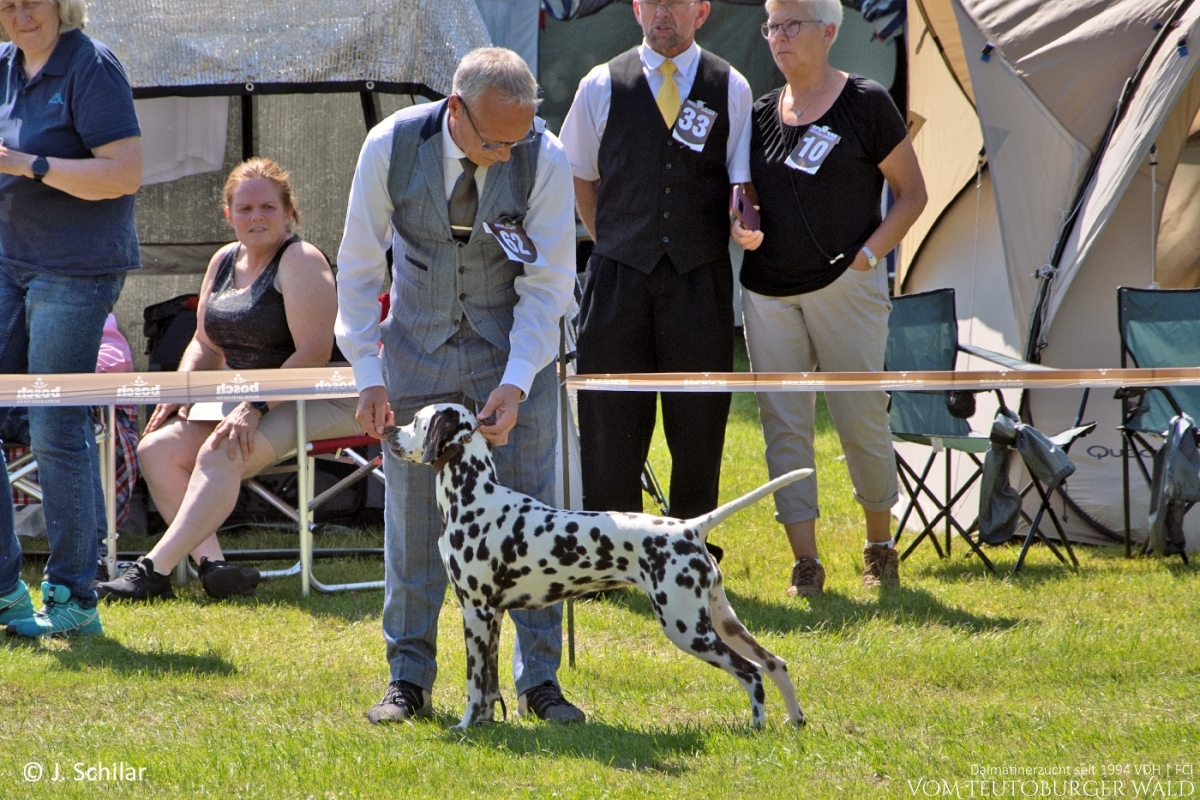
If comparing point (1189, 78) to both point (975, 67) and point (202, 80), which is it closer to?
point (975, 67)

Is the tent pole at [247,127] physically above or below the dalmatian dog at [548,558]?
above

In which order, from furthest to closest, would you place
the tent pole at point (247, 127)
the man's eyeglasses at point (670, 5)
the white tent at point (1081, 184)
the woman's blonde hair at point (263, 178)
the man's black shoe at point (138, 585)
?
the tent pole at point (247, 127)
the white tent at point (1081, 184)
the woman's blonde hair at point (263, 178)
the man's black shoe at point (138, 585)
the man's eyeglasses at point (670, 5)

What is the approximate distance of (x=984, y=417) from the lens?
19.4 ft

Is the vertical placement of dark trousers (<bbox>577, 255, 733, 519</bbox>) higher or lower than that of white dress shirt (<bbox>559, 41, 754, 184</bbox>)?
lower

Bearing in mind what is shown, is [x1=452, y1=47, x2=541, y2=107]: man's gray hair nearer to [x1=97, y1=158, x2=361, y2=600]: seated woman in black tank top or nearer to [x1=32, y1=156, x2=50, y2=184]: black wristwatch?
[x1=32, y1=156, x2=50, y2=184]: black wristwatch

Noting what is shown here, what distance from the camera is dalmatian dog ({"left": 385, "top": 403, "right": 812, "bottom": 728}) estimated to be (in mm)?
2920

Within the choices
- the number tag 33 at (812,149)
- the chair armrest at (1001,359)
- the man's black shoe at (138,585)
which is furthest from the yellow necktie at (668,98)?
the man's black shoe at (138,585)

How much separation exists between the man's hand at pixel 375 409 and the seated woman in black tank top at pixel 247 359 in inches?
72.9

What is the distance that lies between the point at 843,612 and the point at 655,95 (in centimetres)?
184

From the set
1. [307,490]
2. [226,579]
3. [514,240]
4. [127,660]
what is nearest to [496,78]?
[514,240]

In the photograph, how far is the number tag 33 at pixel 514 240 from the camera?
303 cm

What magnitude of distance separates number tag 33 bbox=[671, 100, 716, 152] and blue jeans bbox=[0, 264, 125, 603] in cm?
185

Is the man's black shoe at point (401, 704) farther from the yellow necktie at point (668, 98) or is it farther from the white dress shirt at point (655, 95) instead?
the yellow necktie at point (668, 98)

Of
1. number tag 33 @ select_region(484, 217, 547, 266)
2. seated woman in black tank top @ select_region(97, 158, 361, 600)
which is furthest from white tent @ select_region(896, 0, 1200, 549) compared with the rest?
number tag 33 @ select_region(484, 217, 547, 266)
